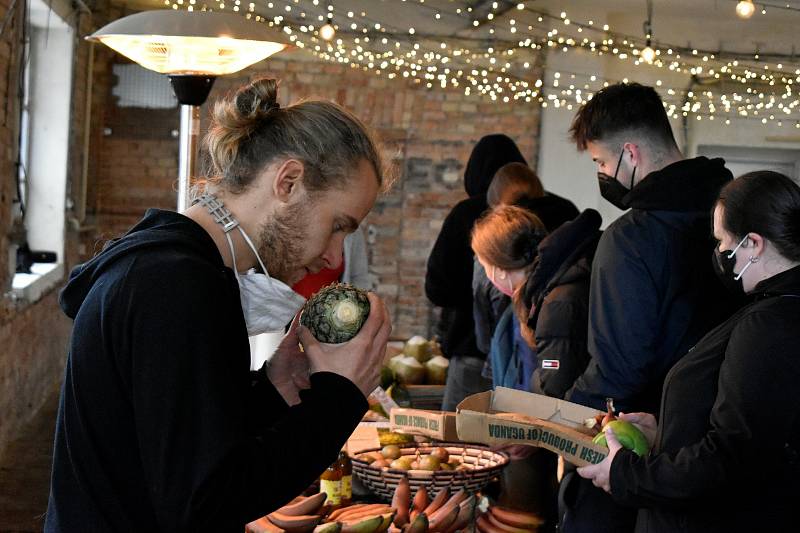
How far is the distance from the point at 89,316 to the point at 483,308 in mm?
3169

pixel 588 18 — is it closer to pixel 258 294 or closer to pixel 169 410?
pixel 258 294

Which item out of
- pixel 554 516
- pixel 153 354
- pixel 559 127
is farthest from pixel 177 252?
pixel 559 127

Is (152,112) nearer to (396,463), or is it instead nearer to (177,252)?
(396,463)

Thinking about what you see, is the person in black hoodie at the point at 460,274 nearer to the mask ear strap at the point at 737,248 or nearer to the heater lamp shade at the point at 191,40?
the heater lamp shade at the point at 191,40

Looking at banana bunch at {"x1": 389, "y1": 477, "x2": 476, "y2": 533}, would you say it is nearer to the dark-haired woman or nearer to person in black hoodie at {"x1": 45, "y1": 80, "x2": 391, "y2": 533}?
the dark-haired woman

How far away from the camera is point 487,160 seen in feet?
17.0

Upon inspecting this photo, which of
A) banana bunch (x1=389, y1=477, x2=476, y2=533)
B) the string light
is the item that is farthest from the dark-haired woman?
the string light

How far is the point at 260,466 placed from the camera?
1383 mm

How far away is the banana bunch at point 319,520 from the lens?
2764 millimetres

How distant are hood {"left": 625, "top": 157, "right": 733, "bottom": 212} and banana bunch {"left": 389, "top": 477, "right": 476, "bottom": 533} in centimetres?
A: 95

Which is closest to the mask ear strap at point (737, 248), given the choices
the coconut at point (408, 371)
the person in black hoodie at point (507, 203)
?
the person in black hoodie at point (507, 203)

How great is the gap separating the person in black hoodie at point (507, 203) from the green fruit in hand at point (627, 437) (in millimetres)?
1766

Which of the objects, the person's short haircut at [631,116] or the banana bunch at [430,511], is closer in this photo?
the banana bunch at [430,511]

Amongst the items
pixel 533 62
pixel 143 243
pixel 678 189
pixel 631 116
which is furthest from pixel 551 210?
pixel 533 62
